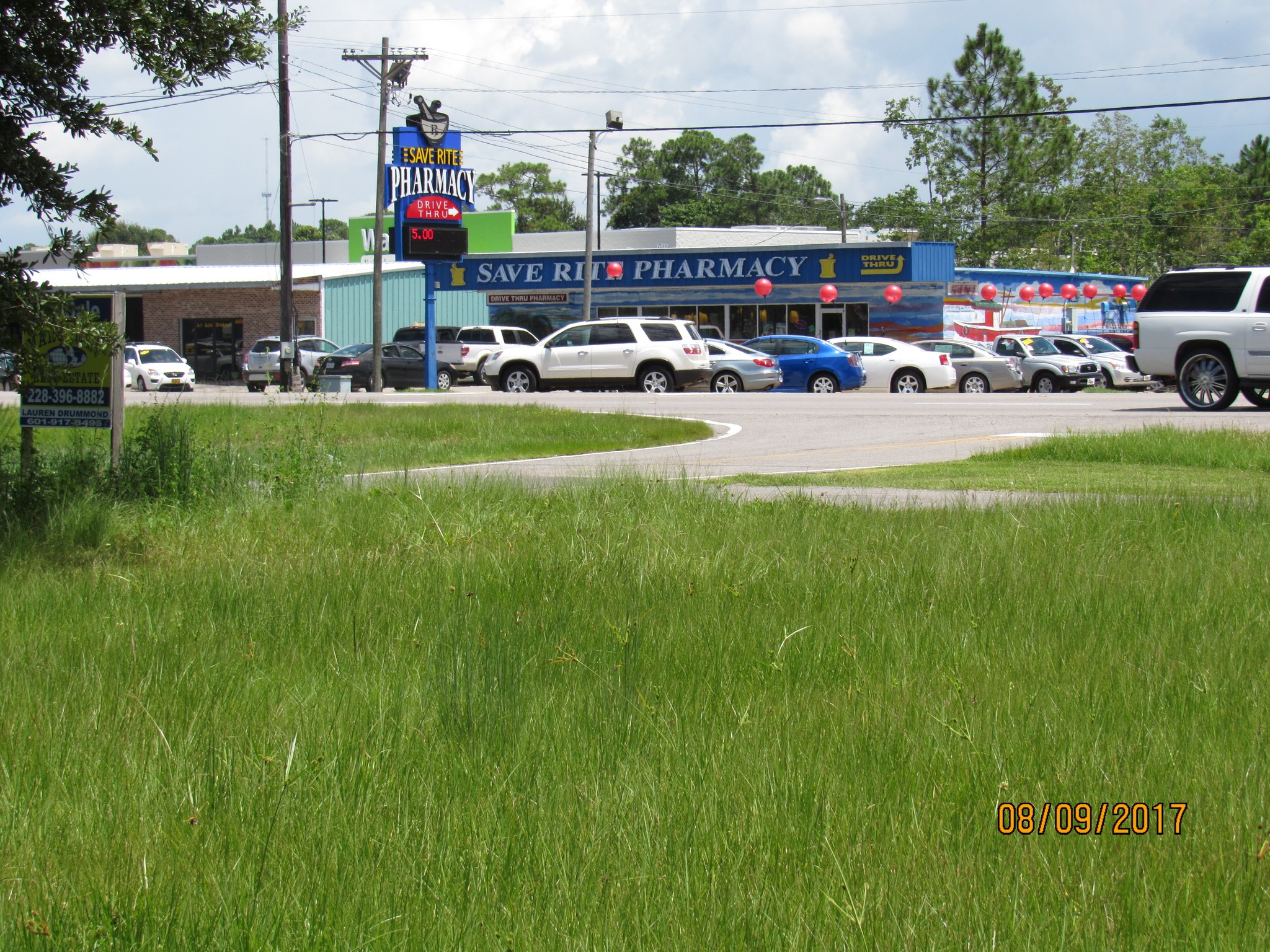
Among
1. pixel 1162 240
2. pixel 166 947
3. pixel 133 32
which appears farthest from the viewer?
pixel 1162 240

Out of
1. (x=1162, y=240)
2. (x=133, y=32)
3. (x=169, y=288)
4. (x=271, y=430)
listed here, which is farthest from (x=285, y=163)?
(x=1162, y=240)

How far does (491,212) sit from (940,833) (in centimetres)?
6957

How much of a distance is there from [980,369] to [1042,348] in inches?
165

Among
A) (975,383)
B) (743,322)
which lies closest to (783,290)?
(743,322)

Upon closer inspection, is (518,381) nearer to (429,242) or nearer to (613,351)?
(613,351)

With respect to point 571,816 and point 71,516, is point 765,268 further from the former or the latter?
point 571,816

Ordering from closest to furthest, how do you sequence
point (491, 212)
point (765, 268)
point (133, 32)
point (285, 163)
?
1. point (133, 32)
2. point (285, 163)
3. point (765, 268)
4. point (491, 212)

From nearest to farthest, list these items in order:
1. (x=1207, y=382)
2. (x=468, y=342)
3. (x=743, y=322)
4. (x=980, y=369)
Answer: (x=1207, y=382) < (x=980, y=369) < (x=468, y=342) < (x=743, y=322)

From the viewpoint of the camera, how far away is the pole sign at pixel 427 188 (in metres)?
36.8

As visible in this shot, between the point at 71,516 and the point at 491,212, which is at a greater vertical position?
the point at 491,212

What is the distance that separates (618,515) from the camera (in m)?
8.47
